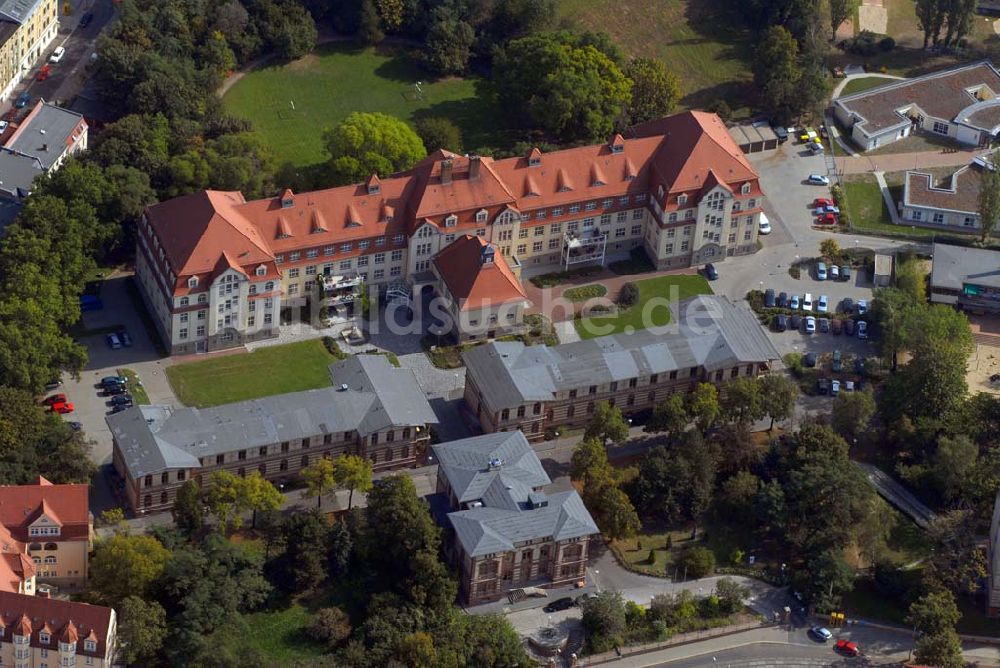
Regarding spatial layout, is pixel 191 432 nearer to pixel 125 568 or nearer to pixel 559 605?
pixel 125 568

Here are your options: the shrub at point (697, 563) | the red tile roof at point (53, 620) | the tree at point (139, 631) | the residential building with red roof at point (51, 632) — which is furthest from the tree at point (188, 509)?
the shrub at point (697, 563)

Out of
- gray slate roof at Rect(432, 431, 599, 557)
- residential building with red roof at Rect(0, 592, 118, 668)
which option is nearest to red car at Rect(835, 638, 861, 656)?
gray slate roof at Rect(432, 431, 599, 557)

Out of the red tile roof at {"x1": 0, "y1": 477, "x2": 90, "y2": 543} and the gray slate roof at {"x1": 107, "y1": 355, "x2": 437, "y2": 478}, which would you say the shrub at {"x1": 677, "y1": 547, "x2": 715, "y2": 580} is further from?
the red tile roof at {"x1": 0, "y1": 477, "x2": 90, "y2": 543}

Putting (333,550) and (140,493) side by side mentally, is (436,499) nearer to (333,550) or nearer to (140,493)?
(333,550)

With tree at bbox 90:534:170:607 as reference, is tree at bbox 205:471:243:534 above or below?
above

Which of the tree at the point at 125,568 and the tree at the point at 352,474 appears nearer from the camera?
the tree at the point at 125,568

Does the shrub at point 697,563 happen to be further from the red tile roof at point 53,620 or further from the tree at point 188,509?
the red tile roof at point 53,620
